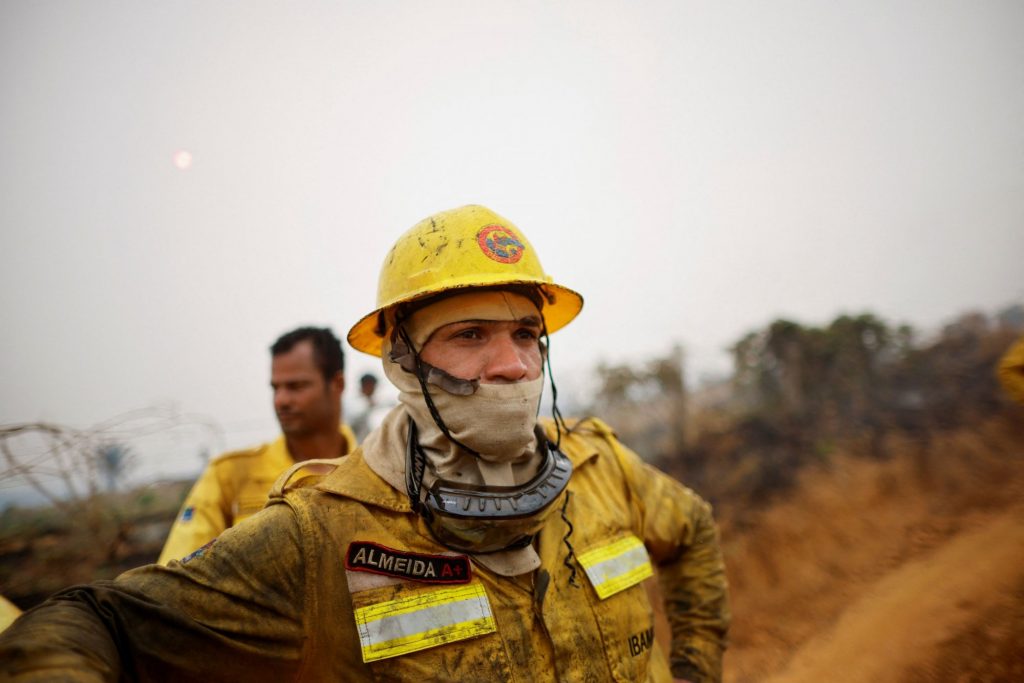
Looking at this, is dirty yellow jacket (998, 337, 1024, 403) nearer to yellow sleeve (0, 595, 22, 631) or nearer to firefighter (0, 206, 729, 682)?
firefighter (0, 206, 729, 682)

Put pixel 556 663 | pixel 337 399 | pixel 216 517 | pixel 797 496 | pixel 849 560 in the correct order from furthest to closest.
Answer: pixel 797 496, pixel 849 560, pixel 337 399, pixel 216 517, pixel 556 663

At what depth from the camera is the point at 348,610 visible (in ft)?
5.14

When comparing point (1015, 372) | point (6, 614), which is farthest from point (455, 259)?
point (1015, 372)

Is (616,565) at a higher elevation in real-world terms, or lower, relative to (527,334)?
lower

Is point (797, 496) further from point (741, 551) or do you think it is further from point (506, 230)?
point (506, 230)

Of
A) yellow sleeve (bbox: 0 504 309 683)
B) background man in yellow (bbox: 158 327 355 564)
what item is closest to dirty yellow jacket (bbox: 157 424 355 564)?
background man in yellow (bbox: 158 327 355 564)

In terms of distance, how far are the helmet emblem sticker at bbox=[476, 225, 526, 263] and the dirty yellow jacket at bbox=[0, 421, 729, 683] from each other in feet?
3.05

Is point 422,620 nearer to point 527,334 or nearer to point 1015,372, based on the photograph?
point 527,334

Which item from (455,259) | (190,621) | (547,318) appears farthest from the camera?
(547,318)

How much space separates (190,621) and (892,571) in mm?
8392

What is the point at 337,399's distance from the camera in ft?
13.6

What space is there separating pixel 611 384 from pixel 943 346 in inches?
315

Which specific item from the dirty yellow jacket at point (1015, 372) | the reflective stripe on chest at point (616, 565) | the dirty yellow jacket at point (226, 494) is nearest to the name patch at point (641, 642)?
the reflective stripe on chest at point (616, 565)

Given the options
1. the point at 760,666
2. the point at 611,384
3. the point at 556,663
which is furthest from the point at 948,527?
the point at 556,663
